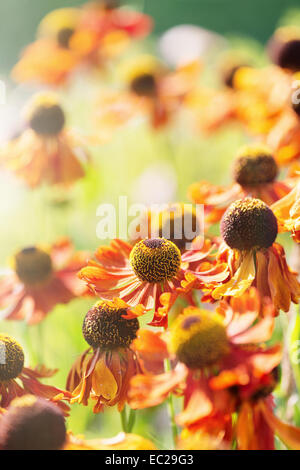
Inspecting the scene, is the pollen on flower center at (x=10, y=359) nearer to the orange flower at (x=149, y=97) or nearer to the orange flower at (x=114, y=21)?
the orange flower at (x=149, y=97)

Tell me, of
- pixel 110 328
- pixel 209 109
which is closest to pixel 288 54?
pixel 209 109

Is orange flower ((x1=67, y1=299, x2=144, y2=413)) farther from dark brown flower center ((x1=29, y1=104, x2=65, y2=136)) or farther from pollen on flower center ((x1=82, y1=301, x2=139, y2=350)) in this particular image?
dark brown flower center ((x1=29, y1=104, x2=65, y2=136))

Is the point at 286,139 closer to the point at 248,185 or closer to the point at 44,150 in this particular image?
the point at 248,185

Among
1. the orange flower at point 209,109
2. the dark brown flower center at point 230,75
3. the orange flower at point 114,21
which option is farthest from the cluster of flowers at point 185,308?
the orange flower at point 114,21

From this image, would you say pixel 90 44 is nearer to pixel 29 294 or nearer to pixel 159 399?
pixel 29 294
